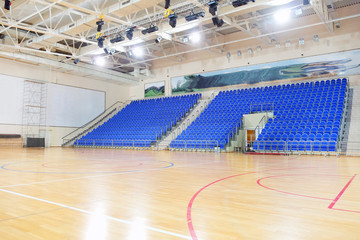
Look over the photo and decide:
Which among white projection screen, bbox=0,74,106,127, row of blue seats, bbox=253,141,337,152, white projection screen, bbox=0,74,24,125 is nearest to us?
row of blue seats, bbox=253,141,337,152

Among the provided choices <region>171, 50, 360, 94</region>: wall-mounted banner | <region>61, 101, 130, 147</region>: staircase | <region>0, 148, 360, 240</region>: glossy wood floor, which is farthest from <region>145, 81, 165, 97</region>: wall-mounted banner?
<region>0, 148, 360, 240</region>: glossy wood floor

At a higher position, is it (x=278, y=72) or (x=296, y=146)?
(x=278, y=72)

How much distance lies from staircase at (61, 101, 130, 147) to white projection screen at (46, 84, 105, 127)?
1.05 ft

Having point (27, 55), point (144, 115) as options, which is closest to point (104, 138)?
point (144, 115)

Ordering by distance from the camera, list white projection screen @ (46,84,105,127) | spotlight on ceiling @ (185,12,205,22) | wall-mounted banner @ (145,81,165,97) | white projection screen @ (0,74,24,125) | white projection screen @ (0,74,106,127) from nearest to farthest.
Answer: spotlight on ceiling @ (185,12,205,22) < white projection screen @ (0,74,24,125) < white projection screen @ (0,74,106,127) < white projection screen @ (46,84,105,127) < wall-mounted banner @ (145,81,165,97)

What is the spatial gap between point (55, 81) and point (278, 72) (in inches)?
569

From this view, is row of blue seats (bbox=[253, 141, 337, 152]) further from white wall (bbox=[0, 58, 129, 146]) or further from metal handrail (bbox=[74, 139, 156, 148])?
white wall (bbox=[0, 58, 129, 146])

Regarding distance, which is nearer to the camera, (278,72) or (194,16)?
(194,16)

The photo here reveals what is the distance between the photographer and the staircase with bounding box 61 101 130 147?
19.9 m

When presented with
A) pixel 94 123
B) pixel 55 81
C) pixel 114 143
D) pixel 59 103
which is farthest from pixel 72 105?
pixel 114 143

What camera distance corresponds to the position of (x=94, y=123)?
2177 cm

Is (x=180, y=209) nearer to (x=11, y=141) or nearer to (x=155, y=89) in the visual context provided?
(x=11, y=141)

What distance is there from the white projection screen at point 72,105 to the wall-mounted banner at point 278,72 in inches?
240

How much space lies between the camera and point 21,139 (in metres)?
17.4
